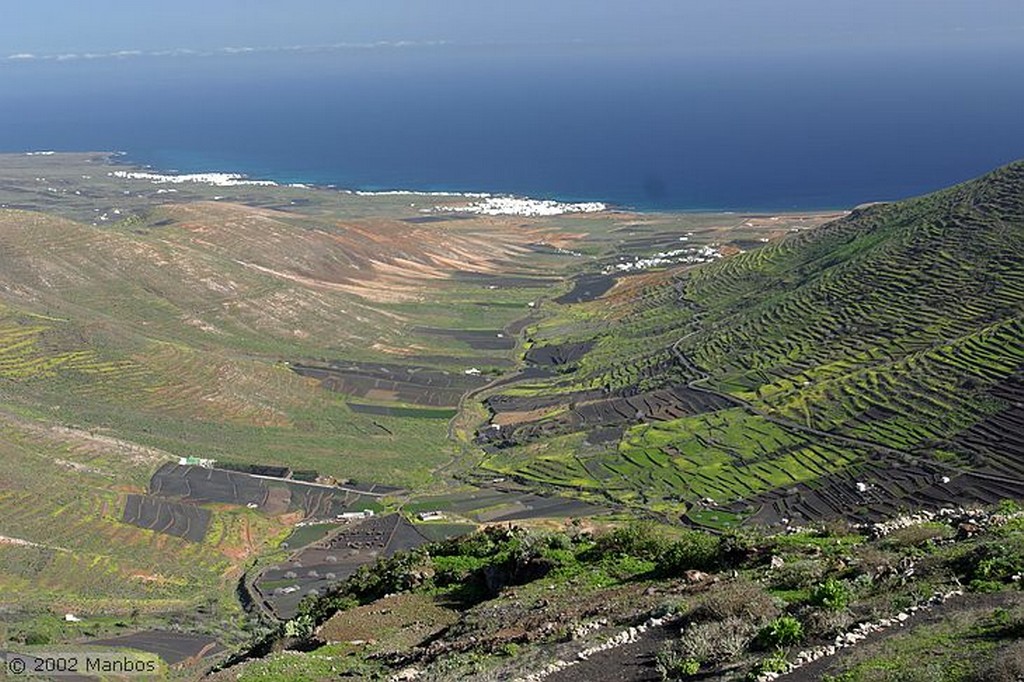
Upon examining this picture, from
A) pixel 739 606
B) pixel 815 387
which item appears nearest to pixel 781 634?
pixel 739 606

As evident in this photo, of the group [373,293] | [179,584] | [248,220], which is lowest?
[179,584]

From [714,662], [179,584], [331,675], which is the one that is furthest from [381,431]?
[714,662]

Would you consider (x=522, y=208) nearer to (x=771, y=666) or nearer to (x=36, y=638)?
(x=36, y=638)

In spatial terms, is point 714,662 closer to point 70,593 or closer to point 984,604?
point 984,604

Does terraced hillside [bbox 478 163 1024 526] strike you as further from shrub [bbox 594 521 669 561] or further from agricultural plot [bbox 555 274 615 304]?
shrub [bbox 594 521 669 561]

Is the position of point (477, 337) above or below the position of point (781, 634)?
below

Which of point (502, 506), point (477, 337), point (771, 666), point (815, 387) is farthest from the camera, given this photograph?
point (477, 337)

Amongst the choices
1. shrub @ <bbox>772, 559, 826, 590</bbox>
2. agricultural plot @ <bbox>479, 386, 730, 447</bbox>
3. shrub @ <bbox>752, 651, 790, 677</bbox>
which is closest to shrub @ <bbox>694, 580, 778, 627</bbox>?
shrub @ <bbox>752, 651, 790, 677</bbox>
